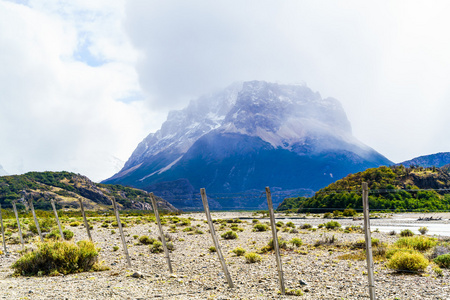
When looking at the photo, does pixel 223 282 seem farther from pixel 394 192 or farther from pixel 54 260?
pixel 394 192

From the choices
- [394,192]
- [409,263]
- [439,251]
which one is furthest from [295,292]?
[394,192]

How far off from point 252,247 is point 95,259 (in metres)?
10.2

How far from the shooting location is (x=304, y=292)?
9.55 meters

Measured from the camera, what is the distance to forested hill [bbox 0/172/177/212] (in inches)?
3425

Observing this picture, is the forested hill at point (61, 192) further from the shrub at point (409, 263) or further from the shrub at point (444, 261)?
the shrub at point (444, 261)

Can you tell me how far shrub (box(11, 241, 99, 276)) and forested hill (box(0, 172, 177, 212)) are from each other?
64052 millimetres

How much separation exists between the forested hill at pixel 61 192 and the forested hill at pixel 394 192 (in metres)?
Result: 50.0

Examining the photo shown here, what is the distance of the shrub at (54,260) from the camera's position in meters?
12.3

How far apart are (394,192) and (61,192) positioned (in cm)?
9489

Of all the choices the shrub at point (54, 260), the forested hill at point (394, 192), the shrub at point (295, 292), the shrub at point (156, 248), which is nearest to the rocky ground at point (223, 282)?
the shrub at point (295, 292)

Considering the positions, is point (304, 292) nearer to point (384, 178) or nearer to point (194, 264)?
point (194, 264)

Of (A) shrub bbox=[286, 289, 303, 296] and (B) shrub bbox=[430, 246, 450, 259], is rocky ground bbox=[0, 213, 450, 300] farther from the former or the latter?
(B) shrub bbox=[430, 246, 450, 259]

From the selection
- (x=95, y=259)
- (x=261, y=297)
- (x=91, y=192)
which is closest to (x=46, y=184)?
(x=91, y=192)

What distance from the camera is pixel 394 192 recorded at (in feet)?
174
